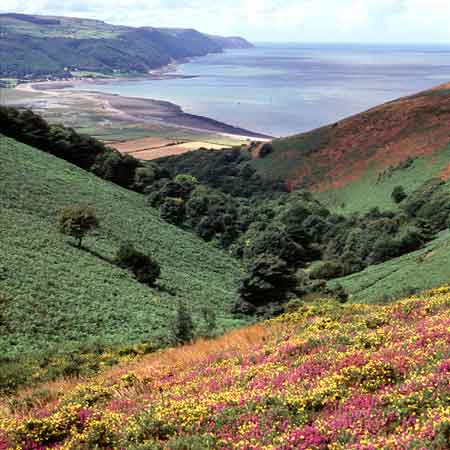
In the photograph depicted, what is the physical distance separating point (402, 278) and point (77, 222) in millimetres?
25418

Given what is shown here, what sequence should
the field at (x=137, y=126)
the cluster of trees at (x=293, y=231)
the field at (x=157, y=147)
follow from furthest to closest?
1. the field at (x=137, y=126)
2. the field at (x=157, y=147)
3. the cluster of trees at (x=293, y=231)

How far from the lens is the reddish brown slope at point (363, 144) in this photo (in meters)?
81.7

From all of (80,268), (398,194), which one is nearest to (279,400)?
(80,268)

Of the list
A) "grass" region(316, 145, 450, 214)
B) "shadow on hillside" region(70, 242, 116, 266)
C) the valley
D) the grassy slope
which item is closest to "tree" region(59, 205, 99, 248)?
the valley

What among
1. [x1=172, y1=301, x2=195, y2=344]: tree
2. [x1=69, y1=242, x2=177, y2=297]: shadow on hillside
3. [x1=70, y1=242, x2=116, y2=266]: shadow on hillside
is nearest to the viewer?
[x1=172, y1=301, x2=195, y2=344]: tree

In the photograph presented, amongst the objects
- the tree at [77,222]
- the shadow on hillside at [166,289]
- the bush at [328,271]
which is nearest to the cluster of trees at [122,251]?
the tree at [77,222]

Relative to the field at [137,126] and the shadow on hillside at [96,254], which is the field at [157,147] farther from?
the shadow on hillside at [96,254]

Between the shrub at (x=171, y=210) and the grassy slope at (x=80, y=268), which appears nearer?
the grassy slope at (x=80, y=268)

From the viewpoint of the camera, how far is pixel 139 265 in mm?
40000

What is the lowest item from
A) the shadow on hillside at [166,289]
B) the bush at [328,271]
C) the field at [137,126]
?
the bush at [328,271]

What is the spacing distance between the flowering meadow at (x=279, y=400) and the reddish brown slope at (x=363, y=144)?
68607 mm

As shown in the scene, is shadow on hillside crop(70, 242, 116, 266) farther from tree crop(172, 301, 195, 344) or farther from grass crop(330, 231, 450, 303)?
tree crop(172, 301, 195, 344)

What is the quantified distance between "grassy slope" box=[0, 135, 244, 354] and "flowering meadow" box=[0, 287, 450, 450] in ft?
36.3

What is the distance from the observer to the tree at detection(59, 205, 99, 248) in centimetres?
4134
